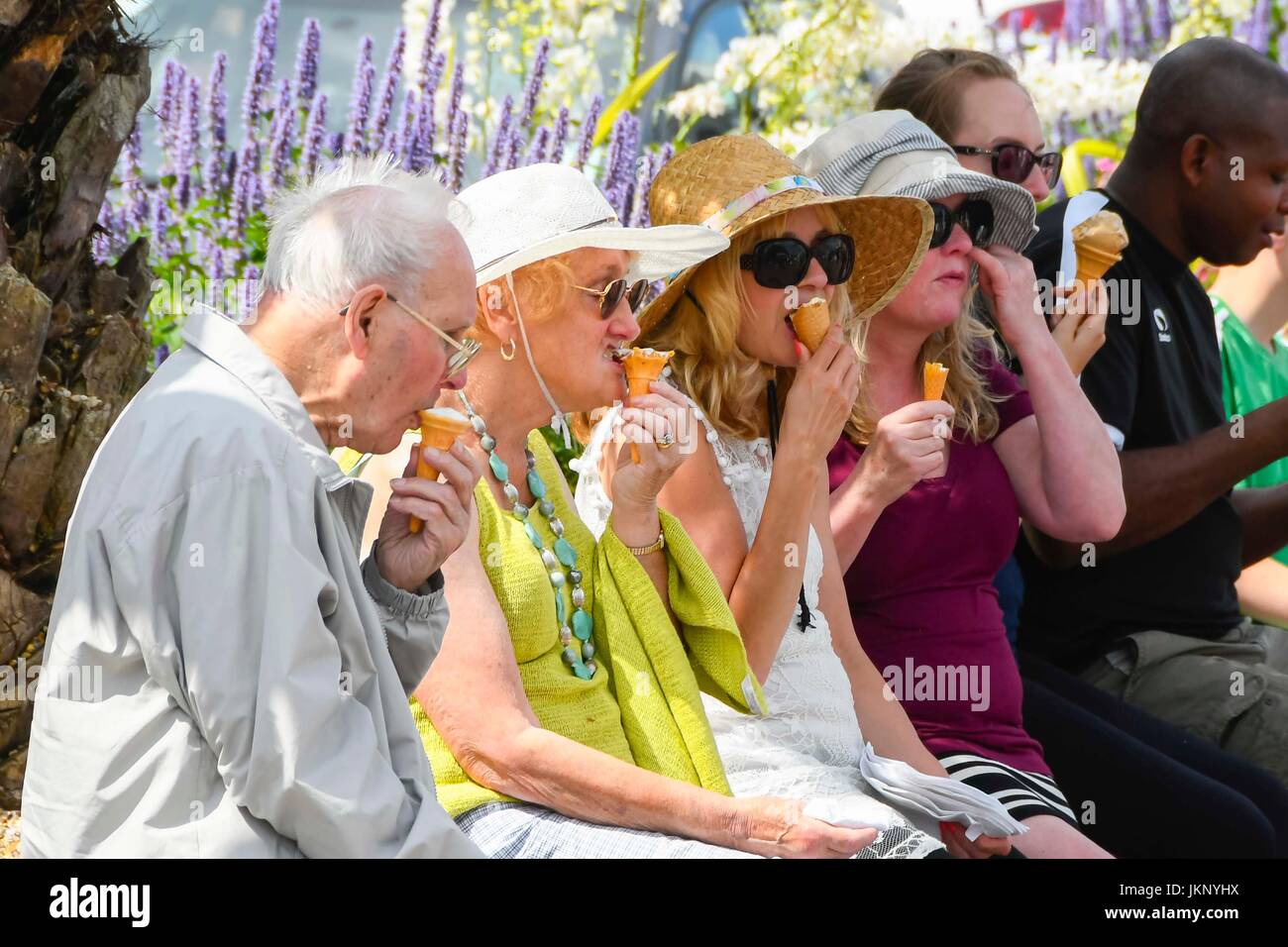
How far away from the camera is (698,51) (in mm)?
7902

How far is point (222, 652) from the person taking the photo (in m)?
2.03

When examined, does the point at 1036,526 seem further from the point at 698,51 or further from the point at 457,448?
the point at 698,51

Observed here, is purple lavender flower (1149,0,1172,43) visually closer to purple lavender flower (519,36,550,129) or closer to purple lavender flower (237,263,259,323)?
purple lavender flower (519,36,550,129)

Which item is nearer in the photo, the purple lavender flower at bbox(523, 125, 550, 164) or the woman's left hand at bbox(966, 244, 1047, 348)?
the woman's left hand at bbox(966, 244, 1047, 348)

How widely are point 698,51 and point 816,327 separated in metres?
4.84

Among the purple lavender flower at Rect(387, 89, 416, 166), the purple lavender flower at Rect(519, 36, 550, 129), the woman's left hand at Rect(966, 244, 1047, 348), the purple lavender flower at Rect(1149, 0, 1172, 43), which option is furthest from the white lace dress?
the purple lavender flower at Rect(1149, 0, 1172, 43)

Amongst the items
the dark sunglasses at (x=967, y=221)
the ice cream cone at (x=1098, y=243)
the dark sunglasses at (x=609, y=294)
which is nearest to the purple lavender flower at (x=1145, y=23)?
the ice cream cone at (x=1098, y=243)

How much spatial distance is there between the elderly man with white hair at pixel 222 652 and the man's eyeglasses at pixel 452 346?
7cm

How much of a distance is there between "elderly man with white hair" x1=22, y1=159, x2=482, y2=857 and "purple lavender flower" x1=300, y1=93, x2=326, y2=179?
92.6 inches

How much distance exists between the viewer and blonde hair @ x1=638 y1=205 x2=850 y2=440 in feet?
11.3

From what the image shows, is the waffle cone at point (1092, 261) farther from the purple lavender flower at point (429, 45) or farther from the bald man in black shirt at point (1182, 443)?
the purple lavender flower at point (429, 45)

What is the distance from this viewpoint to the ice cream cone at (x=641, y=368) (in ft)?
9.87
